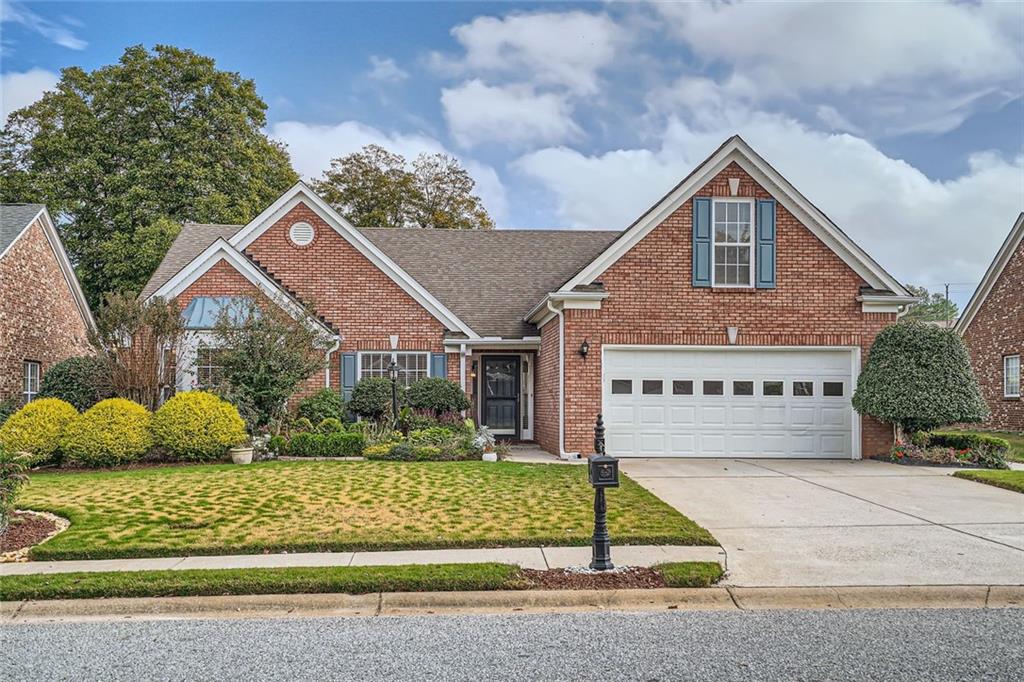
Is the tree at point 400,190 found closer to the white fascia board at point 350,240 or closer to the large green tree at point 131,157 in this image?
the large green tree at point 131,157

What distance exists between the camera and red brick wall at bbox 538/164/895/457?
15.4 m

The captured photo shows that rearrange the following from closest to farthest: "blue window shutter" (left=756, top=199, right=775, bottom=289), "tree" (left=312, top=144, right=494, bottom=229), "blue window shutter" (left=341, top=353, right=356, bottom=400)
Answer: "blue window shutter" (left=756, top=199, right=775, bottom=289) → "blue window shutter" (left=341, top=353, right=356, bottom=400) → "tree" (left=312, top=144, right=494, bottom=229)

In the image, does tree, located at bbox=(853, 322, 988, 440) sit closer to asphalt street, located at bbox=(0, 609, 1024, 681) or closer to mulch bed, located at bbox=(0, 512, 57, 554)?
asphalt street, located at bbox=(0, 609, 1024, 681)

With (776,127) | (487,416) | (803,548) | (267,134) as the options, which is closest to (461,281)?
(487,416)

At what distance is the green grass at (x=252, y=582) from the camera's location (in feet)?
19.8

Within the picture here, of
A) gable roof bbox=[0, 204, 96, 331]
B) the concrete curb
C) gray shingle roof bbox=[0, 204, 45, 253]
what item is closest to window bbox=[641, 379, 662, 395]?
the concrete curb

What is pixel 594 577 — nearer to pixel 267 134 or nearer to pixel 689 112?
pixel 689 112

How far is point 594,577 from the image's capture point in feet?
21.1

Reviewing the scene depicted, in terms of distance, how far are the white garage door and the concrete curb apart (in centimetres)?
929

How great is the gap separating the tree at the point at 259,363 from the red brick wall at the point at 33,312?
151 inches

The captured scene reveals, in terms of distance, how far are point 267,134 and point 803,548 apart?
34.0 m

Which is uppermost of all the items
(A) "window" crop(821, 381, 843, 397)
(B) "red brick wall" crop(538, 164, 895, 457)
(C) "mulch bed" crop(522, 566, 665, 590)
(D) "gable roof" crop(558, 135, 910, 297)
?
(D) "gable roof" crop(558, 135, 910, 297)

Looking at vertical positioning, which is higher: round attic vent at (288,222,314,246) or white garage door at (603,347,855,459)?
round attic vent at (288,222,314,246)

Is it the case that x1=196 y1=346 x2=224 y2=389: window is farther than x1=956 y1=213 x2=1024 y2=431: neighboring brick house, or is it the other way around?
x1=956 y1=213 x2=1024 y2=431: neighboring brick house
